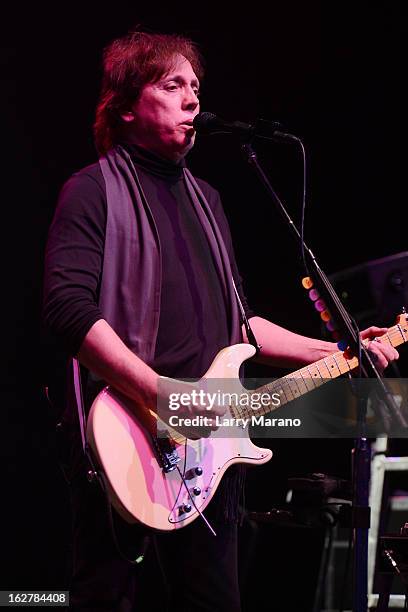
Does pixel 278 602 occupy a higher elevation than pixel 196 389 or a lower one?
lower

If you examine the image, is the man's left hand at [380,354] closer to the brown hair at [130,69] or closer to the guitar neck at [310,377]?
the guitar neck at [310,377]

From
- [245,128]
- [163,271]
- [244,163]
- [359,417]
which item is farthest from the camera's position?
[244,163]

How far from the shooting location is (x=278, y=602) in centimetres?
387

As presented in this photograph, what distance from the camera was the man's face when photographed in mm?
2284

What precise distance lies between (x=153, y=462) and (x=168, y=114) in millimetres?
992

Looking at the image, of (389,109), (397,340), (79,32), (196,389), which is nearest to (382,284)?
(389,109)

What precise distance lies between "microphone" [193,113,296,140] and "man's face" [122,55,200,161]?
0.72ft

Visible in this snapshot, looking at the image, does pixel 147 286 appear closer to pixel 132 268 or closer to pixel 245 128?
pixel 132 268

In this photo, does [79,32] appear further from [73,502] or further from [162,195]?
[73,502]

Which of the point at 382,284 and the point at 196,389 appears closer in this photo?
the point at 196,389

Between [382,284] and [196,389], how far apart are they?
6.96ft

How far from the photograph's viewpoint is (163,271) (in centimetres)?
214

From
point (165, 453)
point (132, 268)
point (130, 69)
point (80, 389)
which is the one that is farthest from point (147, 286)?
point (130, 69)

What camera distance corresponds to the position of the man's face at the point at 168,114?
2284 mm
